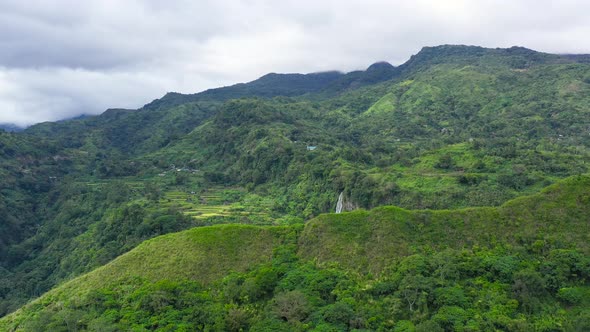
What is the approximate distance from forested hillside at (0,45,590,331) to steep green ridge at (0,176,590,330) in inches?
5.4

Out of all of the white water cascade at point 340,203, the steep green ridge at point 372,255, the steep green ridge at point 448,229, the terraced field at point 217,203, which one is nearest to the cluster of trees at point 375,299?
the steep green ridge at point 372,255

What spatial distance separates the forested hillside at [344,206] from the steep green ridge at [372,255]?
0.14 meters

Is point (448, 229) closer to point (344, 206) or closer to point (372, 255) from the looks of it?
point (372, 255)

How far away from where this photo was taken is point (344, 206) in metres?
65.7

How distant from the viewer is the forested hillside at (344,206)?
26.6 metres

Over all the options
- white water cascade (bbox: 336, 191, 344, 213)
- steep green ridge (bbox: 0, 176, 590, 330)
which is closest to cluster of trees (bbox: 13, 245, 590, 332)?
steep green ridge (bbox: 0, 176, 590, 330)

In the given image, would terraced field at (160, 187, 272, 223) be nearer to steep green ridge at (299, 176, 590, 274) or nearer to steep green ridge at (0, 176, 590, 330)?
steep green ridge at (0, 176, 590, 330)

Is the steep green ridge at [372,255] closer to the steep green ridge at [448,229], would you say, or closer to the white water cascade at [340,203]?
the steep green ridge at [448,229]

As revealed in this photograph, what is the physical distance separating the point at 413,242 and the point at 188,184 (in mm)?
77176

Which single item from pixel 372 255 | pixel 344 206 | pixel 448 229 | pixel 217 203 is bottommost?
pixel 217 203

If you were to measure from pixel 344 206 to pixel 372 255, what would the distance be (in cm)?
3494

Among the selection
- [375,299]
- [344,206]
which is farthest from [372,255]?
[344,206]

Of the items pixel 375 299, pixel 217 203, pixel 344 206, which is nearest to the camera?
pixel 375 299

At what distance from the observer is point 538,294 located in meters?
25.5
